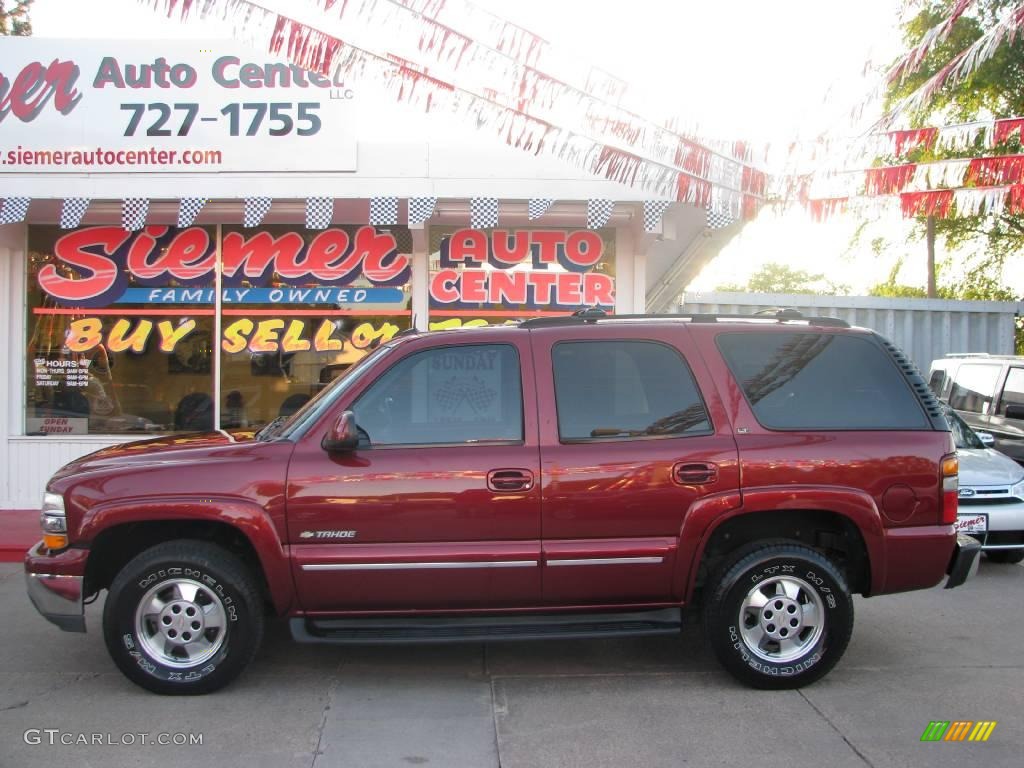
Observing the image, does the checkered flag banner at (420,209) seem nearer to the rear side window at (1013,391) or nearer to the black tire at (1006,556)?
the black tire at (1006,556)

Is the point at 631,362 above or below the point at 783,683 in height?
above

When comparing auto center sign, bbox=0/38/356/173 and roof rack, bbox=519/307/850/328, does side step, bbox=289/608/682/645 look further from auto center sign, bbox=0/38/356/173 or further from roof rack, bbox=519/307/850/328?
auto center sign, bbox=0/38/356/173

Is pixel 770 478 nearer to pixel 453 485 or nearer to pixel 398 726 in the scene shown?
pixel 453 485

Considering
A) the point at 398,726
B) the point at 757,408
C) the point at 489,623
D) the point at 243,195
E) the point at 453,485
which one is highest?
the point at 243,195

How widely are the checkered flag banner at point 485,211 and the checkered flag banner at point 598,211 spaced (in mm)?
894

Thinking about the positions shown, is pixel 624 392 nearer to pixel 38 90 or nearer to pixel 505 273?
pixel 505 273

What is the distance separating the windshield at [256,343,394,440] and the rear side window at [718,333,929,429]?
6.18 ft

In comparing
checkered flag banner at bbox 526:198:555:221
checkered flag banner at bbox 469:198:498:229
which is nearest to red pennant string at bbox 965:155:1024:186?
checkered flag banner at bbox 526:198:555:221

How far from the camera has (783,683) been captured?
181 inches

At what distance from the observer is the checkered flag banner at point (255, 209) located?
8406 millimetres

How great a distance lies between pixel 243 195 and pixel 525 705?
5.94 m

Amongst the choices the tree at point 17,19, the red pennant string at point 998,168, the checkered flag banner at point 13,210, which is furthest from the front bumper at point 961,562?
the tree at point 17,19

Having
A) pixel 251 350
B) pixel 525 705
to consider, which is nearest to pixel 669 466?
pixel 525 705

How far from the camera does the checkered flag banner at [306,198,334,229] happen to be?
27.9 ft
